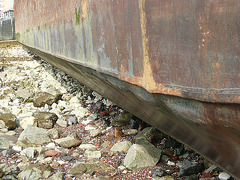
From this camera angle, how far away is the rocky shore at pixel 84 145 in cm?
239

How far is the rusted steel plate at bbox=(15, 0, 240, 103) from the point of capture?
→ 81 centimetres

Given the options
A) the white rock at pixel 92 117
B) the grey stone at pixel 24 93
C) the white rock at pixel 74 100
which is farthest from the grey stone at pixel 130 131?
the grey stone at pixel 24 93

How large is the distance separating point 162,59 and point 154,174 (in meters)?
1.42

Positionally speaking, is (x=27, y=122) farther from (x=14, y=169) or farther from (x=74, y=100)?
(x=14, y=169)

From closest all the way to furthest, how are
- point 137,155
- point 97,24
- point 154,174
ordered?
point 97,24 < point 154,174 < point 137,155

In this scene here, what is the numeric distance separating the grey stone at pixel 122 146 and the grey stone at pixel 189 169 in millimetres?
689

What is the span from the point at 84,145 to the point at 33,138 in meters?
0.63

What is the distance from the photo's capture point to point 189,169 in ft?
7.22

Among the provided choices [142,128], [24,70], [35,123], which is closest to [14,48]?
[24,70]

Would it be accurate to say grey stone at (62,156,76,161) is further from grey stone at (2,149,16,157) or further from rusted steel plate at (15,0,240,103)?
rusted steel plate at (15,0,240,103)

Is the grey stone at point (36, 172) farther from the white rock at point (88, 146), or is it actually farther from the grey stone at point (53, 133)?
the grey stone at point (53, 133)

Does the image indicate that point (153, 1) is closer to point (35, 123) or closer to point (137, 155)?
point (137, 155)

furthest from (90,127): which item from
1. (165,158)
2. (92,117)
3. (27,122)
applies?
(165,158)

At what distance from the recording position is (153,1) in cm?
106
